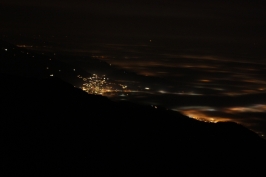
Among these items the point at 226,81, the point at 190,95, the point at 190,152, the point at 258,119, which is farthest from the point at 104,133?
the point at 226,81

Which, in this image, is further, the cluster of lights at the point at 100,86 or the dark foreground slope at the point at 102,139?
the cluster of lights at the point at 100,86

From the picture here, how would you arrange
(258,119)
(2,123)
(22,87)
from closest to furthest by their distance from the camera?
(2,123) < (22,87) < (258,119)

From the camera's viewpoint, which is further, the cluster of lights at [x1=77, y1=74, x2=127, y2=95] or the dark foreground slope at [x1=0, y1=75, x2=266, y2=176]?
the cluster of lights at [x1=77, y1=74, x2=127, y2=95]

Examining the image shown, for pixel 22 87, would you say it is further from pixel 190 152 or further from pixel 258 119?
pixel 258 119

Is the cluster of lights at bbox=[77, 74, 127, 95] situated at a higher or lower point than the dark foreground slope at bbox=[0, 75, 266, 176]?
lower

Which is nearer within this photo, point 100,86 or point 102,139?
point 102,139

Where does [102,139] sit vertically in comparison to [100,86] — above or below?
above

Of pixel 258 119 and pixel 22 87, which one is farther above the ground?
pixel 22 87

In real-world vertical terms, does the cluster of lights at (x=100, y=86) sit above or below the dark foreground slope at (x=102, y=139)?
below
